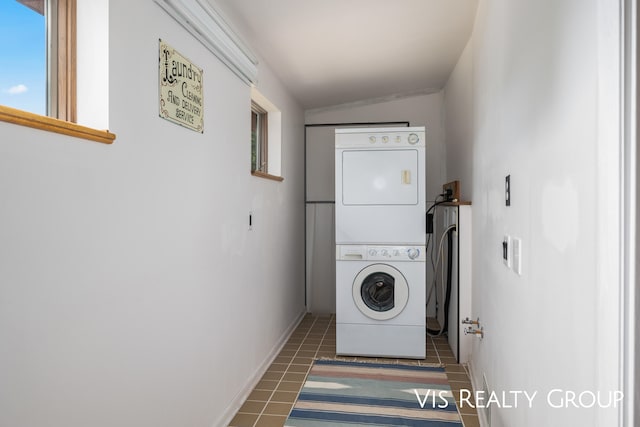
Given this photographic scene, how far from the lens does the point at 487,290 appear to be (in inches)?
92.3

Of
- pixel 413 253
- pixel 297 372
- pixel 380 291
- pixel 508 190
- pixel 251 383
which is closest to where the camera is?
pixel 508 190

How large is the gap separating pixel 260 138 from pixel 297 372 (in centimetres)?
185

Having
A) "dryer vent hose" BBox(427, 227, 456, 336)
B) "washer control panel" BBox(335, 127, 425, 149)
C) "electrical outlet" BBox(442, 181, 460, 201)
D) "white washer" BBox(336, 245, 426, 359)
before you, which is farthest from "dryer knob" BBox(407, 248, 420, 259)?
"washer control panel" BBox(335, 127, 425, 149)

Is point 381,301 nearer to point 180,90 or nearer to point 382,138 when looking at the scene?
point 382,138

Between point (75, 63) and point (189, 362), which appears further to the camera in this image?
point (189, 362)

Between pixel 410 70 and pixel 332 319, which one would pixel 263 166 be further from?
pixel 332 319

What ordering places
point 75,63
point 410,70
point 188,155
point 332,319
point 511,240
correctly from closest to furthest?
point 75,63, point 511,240, point 188,155, point 410,70, point 332,319

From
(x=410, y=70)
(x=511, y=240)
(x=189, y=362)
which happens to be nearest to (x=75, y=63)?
(x=189, y=362)

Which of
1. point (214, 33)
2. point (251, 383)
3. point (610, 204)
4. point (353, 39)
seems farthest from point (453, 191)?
point (610, 204)

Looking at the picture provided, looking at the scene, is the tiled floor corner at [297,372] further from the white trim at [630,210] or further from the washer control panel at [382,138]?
the white trim at [630,210]

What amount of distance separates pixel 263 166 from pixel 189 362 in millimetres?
1993

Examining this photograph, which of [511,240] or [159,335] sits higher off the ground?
[511,240]

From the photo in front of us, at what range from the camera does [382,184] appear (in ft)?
11.3

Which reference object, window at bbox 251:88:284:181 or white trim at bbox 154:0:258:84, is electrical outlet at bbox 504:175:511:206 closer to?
white trim at bbox 154:0:258:84
